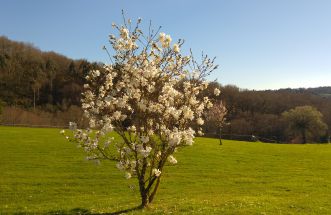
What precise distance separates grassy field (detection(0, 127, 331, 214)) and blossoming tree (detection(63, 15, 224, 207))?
8.73 ft

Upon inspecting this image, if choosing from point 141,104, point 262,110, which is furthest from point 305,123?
point 141,104

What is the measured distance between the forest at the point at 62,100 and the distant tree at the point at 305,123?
4.26 ft

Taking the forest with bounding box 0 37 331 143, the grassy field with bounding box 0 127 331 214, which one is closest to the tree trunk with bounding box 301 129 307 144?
the forest with bounding box 0 37 331 143

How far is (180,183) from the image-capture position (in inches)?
1087

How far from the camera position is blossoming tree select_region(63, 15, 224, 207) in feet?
47.8

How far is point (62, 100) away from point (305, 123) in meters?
71.6

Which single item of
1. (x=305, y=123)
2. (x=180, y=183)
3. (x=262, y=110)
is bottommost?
(x=180, y=183)

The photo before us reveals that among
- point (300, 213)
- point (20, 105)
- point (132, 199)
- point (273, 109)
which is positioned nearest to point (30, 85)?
point (20, 105)

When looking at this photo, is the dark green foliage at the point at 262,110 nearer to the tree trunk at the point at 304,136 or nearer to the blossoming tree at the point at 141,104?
the tree trunk at the point at 304,136

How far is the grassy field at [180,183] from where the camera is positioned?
17.9 m

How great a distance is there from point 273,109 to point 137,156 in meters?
131

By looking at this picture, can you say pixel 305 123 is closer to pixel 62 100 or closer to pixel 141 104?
pixel 62 100

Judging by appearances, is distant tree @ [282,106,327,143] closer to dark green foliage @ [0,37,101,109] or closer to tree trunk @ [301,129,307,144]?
tree trunk @ [301,129,307,144]

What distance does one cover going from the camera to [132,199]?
858 inches
